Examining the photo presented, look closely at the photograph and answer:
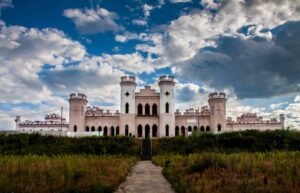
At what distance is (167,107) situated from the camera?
5812cm

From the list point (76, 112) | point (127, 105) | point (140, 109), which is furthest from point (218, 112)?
point (76, 112)

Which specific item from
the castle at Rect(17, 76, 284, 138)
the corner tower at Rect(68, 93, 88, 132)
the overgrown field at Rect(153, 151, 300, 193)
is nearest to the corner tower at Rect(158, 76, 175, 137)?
the castle at Rect(17, 76, 284, 138)

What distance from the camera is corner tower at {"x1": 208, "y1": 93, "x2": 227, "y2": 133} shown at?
189 ft

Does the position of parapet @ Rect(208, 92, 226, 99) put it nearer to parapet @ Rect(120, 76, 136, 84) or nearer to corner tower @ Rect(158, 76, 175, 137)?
corner tower @ Rect(158, 76, 175, 137)

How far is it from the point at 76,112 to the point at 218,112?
2370 cm

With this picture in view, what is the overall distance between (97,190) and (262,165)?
6.49 m

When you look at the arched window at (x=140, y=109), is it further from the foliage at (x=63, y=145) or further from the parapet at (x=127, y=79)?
the foliage at (x=63, y=145)

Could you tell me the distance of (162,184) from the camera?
10742 mm

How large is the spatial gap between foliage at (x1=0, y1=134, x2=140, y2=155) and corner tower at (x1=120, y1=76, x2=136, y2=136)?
860 inches

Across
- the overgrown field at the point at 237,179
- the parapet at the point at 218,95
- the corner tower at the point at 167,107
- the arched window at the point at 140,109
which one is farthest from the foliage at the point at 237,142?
the arched window at the point at 140,109

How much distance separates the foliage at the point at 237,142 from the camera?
96.9 ft

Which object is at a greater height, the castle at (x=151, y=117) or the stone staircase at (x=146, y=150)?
the castle at (x=151, y=117)

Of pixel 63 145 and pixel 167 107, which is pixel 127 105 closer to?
pixel 167 107

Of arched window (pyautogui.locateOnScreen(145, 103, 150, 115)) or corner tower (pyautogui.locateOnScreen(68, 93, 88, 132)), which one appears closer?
corner tower (pyautogui.locateOnScreen(68, 93, 88, 132))
